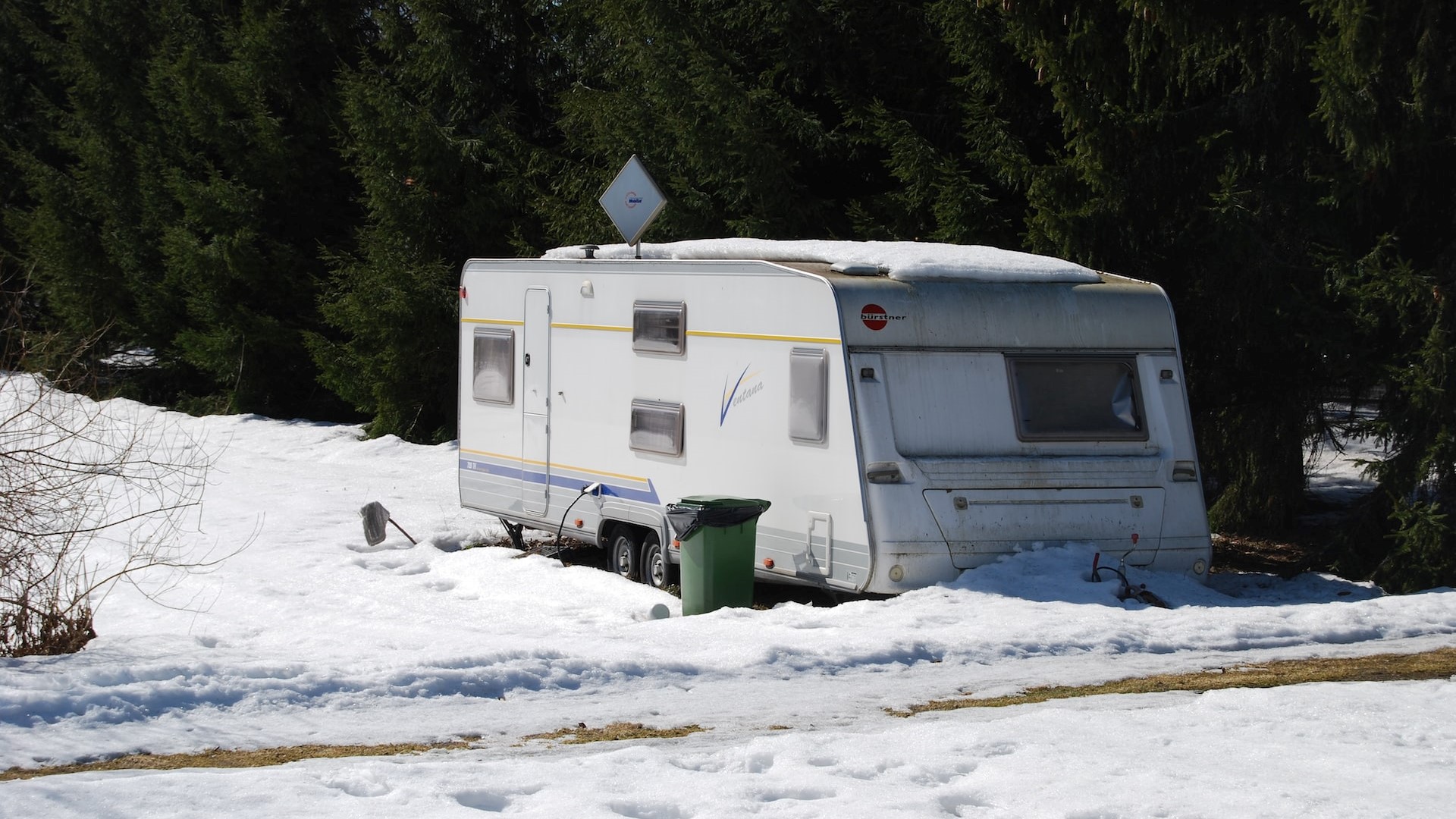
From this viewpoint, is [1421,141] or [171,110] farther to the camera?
[171,110]

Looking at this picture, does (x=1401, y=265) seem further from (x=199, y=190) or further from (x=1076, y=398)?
(x=199, y=190)

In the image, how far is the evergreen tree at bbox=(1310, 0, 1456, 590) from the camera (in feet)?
39.1

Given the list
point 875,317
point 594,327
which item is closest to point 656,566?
point 594,327

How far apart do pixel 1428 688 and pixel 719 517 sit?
16.2ft

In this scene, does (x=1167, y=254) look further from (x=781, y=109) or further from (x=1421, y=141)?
(x=781, y=109)

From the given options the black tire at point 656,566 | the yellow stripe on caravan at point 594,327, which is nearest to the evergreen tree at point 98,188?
the yellow stripe on caravan at point 594,327

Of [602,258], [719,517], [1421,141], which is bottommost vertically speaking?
[719,517]

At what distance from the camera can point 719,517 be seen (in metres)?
11.0

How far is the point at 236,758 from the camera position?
22.5ft

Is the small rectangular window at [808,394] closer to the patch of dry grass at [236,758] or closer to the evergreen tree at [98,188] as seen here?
the patch of dry grass at [236,758]

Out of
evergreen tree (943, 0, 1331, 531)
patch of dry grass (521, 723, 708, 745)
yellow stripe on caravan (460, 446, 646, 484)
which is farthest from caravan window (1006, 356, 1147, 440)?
patch of dry grass (521, 723, 708, 745)

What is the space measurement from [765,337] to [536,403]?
11.1ft

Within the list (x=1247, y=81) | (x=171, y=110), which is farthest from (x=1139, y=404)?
(x=171, y=110)

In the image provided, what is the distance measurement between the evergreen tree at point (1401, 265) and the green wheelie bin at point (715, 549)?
5401mm
